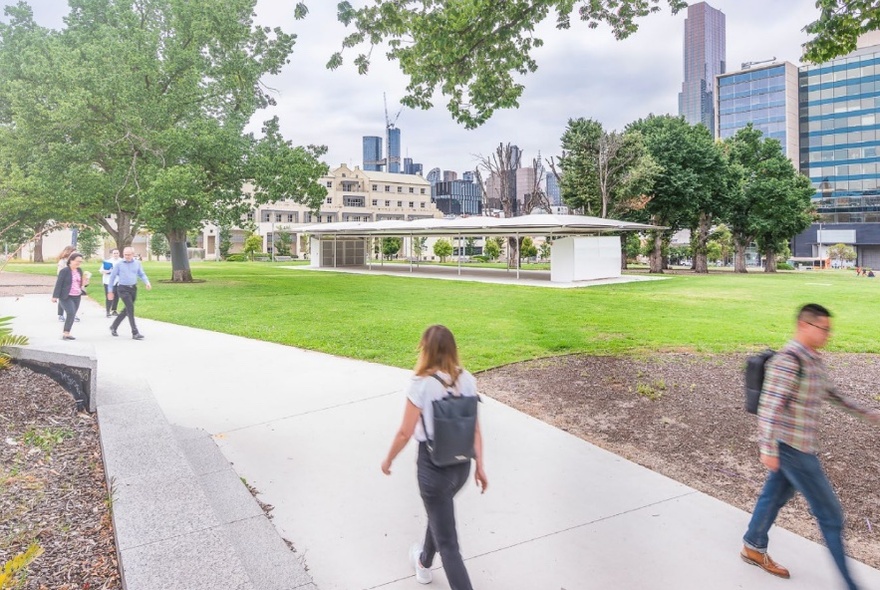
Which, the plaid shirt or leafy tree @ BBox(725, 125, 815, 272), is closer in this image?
the plaid shirt

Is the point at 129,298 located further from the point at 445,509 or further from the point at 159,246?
the point at 159,246

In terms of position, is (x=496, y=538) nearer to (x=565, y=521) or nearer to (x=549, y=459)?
(x=565, y=521)

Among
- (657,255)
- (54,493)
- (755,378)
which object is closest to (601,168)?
(657,255)

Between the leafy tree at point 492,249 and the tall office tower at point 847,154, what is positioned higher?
the tall office tower at point 847,154

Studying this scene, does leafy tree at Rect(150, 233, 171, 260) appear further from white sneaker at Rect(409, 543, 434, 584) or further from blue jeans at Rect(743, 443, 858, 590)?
blue jeans at Rect(743, 443, 858, 590)

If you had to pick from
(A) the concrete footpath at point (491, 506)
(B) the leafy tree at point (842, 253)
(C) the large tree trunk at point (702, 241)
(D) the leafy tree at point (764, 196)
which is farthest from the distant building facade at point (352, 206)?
(A) the concrete footpath at point (491, 506)

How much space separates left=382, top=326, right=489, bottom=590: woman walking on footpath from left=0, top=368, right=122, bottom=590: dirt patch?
5.02ft

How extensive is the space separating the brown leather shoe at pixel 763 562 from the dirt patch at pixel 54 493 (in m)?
3.37

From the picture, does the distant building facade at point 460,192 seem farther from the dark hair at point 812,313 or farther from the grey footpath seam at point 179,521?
the dark hair at point 812,313

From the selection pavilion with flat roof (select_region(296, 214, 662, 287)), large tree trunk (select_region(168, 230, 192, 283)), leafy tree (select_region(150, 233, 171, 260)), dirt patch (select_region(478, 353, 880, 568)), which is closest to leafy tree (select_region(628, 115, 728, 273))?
pavilion with flat roof (select_region(296, 214, 662, 287))

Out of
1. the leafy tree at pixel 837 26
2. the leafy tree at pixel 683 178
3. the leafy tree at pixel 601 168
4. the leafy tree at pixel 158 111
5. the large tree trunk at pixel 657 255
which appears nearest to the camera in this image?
the leafy tree at pixel 837 26

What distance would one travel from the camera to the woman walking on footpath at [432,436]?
279 cm

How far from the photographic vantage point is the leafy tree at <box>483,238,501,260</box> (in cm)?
6281

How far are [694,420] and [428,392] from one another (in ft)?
13.8
